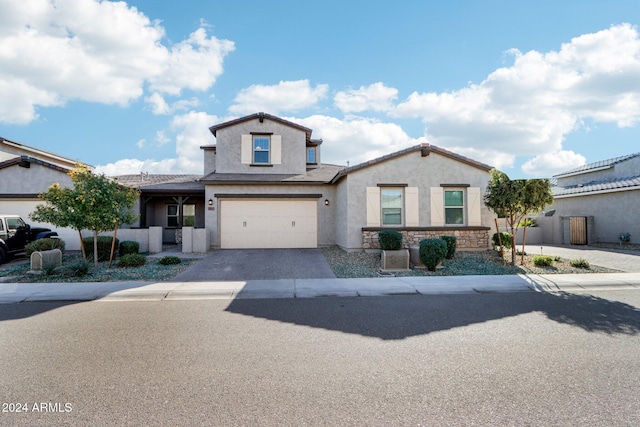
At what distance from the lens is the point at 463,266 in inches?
445

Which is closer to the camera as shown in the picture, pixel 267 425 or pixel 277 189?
pixel 267 425

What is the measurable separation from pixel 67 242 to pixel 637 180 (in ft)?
90.3

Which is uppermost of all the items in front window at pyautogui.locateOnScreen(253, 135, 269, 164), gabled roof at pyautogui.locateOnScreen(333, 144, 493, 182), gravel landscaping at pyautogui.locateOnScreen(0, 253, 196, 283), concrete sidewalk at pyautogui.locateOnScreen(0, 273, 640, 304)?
front window at pyautogui.locateOnScreen(253, 135, 269, 164)

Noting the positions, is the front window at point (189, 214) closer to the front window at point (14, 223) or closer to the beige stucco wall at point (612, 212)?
the front window at point (14, 223)

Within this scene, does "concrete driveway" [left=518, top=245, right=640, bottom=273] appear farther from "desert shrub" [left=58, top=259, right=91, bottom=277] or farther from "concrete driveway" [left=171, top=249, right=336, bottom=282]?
"desert shrub" [left=58, top=259, right=91, bottom=277]

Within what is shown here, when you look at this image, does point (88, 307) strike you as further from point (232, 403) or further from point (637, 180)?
point (637, 180)

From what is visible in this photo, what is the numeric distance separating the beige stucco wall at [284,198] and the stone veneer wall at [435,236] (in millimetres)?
2958

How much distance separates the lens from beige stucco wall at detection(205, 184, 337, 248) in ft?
52.5

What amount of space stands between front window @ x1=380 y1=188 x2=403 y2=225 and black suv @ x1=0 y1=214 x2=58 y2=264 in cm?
1424

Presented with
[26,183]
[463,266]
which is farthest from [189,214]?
[463,266]

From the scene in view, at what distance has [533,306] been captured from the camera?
6840mm

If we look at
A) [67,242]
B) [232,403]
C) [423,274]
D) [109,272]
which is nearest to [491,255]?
[423,274]

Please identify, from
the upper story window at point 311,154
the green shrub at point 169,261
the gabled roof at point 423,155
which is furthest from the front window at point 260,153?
the green shrub at point 169,261

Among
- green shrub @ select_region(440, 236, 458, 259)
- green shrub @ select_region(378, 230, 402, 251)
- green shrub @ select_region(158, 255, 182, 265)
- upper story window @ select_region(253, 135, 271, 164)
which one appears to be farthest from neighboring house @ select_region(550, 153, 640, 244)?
green shrub @ select_region(158, 255, 182, 265)
